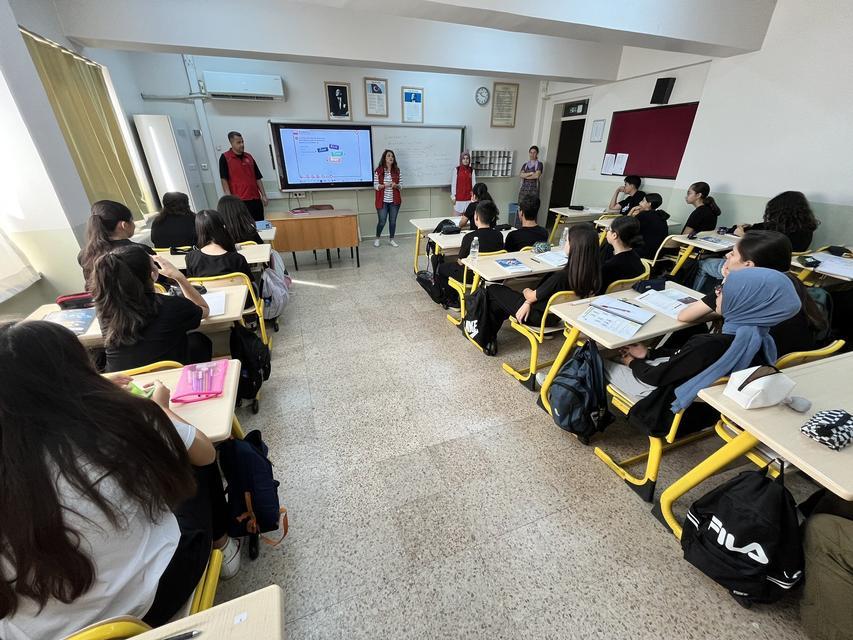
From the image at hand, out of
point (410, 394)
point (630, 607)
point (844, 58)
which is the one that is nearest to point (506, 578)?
point (630, 607)

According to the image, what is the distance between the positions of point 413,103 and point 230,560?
642 cm

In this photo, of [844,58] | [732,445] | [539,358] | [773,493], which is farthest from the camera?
[844,58]

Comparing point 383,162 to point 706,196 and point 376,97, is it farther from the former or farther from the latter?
point 706,196

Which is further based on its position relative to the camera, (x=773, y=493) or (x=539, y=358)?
(x=539, y=358)

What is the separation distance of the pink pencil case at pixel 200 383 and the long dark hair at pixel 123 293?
1.06 ft

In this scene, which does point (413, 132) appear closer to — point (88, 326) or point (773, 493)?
point (88, 326)

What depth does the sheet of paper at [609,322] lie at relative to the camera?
5.70 feet

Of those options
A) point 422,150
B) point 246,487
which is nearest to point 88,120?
point 246,487

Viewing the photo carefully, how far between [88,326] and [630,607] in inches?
109

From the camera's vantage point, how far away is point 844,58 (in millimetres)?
3156

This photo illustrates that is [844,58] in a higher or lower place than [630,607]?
higher

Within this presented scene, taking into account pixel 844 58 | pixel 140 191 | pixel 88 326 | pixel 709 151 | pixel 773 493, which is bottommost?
pixel 773 493

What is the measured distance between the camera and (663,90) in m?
4.66

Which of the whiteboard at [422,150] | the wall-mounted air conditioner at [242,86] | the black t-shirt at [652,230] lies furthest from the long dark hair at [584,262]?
the wall-mounted air conditioner at [242,86]
